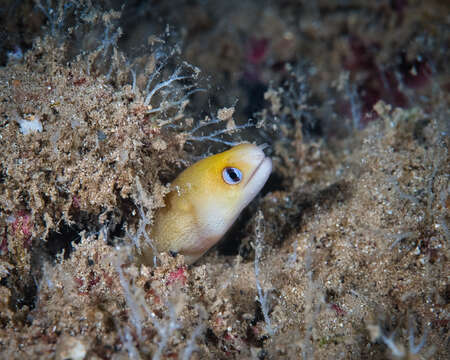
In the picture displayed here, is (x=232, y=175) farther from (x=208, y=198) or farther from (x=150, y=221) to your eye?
(x=150, y=221)

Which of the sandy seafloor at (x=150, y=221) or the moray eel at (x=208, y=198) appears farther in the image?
the moray eel at (x=208, y=198)

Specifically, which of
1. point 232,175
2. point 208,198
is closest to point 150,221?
point 208,198

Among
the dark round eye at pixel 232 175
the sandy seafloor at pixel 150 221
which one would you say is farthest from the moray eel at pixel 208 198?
the sandy seafloor at pixel 150 221

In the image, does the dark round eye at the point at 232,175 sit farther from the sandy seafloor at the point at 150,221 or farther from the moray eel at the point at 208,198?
the sandy seafloor at the point at 150,221

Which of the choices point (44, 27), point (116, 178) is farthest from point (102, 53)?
point (116, 178)

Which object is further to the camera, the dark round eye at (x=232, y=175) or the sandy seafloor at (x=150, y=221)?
the dark round eye at (x=232, y=175)

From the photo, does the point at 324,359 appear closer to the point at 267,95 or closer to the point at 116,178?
the point at 116,178
